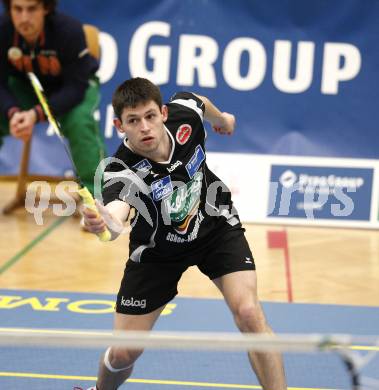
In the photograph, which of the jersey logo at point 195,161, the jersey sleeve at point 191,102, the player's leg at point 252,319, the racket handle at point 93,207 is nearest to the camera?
the racket handle at point 93,207

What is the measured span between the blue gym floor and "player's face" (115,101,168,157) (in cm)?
143

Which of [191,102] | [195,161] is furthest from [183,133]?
[191,102]

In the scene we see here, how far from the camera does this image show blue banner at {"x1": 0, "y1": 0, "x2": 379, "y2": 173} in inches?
336

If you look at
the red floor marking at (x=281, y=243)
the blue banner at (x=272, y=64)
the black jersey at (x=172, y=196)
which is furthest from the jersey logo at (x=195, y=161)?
the blue banner at (x=272, y=64)

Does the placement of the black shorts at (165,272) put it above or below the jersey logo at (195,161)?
below

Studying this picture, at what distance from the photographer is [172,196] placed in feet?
13.9

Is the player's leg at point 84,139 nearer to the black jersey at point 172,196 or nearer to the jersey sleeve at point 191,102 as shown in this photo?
the jersey sleeve at point 191,102

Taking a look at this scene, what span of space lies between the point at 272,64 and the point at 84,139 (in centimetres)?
194

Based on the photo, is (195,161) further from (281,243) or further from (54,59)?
(54,59)

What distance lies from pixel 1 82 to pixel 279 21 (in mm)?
2597

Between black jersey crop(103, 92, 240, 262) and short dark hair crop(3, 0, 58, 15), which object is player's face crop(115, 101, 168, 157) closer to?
black jersey crop(103, 92, 240, 262)

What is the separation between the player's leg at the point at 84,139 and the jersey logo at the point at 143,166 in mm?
3618

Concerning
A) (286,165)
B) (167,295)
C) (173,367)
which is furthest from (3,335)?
(286,165)

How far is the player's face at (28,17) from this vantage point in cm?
736
